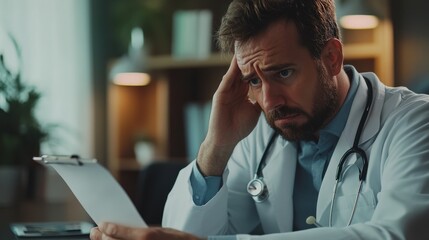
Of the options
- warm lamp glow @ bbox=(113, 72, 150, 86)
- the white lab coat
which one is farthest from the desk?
the white lab coat

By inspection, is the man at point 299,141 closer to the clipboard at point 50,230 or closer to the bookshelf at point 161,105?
the clipboard at point 50,230

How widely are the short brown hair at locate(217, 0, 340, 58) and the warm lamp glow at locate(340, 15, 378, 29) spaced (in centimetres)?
217

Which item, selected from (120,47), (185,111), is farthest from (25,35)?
(185,111)

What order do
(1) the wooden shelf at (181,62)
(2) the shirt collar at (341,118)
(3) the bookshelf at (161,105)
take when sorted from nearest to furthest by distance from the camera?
(2) the shirt collar at (341,118)
(1) the wooden shelf at (181,62)
(3) the bookshelf at (161,105)

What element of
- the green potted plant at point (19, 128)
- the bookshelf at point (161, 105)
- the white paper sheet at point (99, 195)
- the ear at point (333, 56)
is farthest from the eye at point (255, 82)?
the bookshelf at point (161, 105)

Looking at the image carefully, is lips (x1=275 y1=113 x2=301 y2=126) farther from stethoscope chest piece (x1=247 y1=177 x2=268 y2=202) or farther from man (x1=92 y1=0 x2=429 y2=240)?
stethoscope chest piece (x1=247 y1=177 x2=268 y2=202)

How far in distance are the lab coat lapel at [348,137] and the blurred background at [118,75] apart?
7.26 ft

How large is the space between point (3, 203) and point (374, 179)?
2.51 metres

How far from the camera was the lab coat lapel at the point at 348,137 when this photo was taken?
63.2 inches

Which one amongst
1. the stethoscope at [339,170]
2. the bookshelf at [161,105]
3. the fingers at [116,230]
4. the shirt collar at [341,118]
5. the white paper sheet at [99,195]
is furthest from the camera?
the bookshelf at [161,105]

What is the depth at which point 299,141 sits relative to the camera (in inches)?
69.1

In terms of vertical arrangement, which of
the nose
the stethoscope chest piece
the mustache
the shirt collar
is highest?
the nose

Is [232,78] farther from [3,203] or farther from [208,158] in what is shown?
[3,203]

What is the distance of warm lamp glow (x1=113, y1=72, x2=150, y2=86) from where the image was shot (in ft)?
15.3
